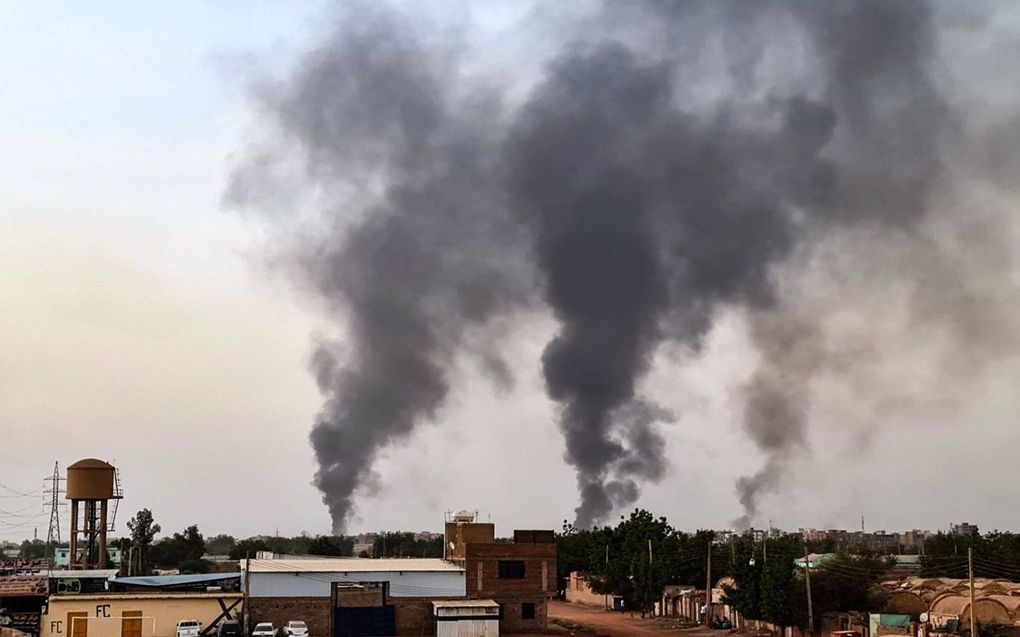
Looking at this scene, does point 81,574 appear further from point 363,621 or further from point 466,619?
point 466,619

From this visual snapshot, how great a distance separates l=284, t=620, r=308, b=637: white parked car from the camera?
2317 inches

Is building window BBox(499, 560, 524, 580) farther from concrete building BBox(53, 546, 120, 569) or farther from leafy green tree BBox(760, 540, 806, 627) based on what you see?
concrete building BBox(53, 546, 120, 569)

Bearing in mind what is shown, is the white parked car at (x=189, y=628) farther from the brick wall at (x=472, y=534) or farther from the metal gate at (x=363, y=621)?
the brick wall at (x=472, y=534)

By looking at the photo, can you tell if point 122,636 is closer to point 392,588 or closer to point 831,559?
point 392,588

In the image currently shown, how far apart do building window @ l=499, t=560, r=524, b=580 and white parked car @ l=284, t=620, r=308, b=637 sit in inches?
530

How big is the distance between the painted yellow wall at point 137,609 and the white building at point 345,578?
86.9 inches

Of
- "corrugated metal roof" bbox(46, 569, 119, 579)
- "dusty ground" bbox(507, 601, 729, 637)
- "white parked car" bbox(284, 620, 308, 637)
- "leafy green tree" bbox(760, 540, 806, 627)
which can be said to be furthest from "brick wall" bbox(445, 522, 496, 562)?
"corrugated metal roof" bbox(46, 569, 119, 579)

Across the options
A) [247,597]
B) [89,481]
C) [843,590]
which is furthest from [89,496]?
[843,590]

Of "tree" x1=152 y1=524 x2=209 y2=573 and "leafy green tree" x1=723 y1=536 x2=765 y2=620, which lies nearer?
"leafy green tree" x1=723 y1=536 x2=765 y2=620

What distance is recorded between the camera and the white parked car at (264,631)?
57.6m

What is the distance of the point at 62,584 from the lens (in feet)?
229

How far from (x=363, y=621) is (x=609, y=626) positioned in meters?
21.0

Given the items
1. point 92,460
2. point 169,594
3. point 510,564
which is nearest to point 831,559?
point 510,564

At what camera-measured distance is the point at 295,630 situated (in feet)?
194
